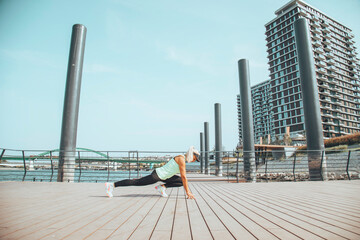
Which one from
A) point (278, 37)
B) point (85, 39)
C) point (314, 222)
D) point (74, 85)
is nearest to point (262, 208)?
point (314, 222)

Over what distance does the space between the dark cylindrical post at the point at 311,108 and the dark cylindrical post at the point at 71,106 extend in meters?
8.90

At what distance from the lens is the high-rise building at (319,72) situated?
187 feet

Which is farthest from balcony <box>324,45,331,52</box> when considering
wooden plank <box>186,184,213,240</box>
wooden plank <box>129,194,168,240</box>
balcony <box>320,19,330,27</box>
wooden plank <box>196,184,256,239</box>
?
wooden plank <box>129,194,168,240</box>

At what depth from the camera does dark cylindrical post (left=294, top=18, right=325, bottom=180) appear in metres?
7.78

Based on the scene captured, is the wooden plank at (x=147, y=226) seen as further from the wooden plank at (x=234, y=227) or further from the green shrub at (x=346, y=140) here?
the green shrub at (x=346, y=140)

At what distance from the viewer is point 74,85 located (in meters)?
8.38

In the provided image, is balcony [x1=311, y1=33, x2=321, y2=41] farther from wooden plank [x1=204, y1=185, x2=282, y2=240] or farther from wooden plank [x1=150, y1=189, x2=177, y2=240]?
wooden plank [x1=150, y1=189, x2=177, y2=240]

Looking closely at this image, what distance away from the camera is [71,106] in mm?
8156

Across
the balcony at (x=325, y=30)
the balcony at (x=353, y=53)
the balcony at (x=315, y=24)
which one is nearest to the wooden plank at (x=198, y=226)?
the balcony at (x=315, y=24)

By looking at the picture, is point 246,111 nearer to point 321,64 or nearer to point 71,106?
point 71,106

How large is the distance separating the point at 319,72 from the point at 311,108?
61.1 m

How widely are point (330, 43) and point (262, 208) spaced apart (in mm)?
78981

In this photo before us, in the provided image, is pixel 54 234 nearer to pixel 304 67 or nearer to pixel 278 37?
pixel 304 67

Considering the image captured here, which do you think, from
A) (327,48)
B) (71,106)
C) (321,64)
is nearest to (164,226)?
(71,106)
